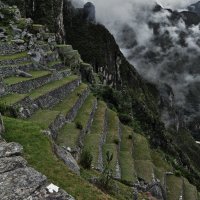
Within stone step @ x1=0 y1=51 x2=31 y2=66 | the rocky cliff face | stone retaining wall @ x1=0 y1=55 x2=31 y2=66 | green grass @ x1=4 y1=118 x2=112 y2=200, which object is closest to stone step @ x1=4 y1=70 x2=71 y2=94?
stone retaining wall @ x1=0 y1=55 x2=31 y2=66

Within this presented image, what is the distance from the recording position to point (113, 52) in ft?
607

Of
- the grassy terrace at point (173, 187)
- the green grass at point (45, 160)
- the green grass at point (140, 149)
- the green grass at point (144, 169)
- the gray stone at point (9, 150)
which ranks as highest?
the gray stone at point (9, 150)

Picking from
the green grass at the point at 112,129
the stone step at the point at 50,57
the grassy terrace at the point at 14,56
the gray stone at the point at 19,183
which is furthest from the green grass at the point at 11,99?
the stone step at the point at 50,57

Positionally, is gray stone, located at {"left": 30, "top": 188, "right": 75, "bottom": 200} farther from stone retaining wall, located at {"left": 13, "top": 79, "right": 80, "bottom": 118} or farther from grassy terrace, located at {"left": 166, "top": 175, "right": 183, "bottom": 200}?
grassy terrace, located at {"left": 166, "top": 175, "right": 183, "bottom": 200}

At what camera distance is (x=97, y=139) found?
1508 inches

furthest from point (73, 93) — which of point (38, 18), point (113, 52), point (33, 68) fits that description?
point (113, 52)

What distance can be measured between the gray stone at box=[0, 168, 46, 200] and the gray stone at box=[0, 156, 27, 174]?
9.7 inches

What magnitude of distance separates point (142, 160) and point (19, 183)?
29.7 meters

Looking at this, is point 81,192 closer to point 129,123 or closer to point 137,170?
point 137,170

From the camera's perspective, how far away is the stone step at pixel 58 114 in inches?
1246

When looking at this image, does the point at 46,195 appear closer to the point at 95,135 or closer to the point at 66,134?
Answer: the point at 66,134

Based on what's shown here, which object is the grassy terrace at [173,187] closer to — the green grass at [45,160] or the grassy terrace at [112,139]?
the grassy terrace at [112,139]

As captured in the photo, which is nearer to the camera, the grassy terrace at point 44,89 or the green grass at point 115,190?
the green grass at point 115,190

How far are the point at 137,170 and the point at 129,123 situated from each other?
22.7 meters
